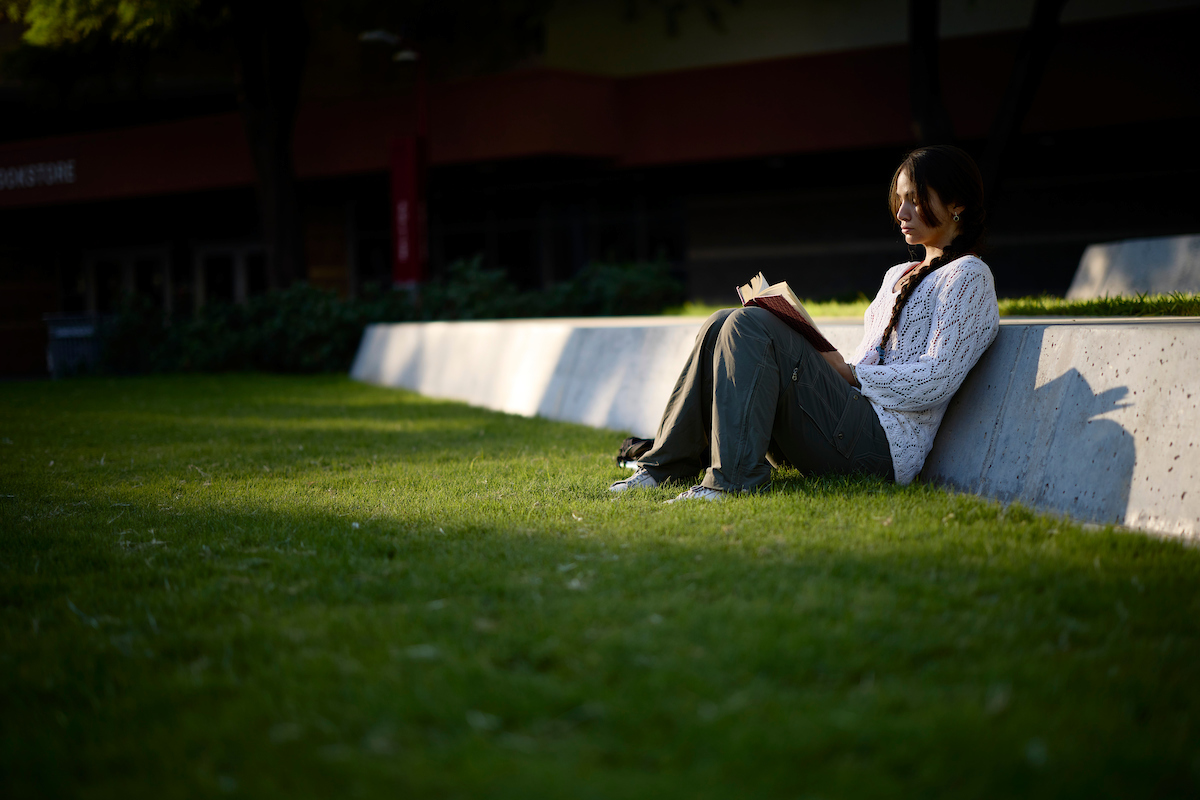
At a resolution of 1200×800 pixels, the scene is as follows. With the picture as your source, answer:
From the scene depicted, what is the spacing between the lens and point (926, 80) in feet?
43.3

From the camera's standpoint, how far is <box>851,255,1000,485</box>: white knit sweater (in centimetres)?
435

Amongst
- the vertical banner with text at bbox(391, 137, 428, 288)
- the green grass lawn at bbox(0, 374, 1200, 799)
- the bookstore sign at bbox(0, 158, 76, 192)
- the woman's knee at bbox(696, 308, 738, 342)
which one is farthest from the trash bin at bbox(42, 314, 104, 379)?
the woman's knee at bbox(696, 308, 738, 342)

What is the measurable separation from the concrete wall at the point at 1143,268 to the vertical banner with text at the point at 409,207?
11.1m

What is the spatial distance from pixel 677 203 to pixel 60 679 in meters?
22.4

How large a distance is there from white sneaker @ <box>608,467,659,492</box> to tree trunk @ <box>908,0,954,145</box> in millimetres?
9923

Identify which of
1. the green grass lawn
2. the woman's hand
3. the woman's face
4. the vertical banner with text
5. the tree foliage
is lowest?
the green grass lawn

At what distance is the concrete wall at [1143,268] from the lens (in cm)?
1096

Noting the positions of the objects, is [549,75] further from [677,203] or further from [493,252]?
[493,252]

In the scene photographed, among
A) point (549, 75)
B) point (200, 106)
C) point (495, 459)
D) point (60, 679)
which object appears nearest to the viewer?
point (60, 679)

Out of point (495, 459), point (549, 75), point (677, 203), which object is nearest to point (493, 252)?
point (677, 203)

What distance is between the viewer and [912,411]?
4.57 metres

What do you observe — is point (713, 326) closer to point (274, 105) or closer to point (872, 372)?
point (872, 372)

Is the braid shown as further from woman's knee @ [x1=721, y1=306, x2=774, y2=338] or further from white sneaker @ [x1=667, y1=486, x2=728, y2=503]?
white sneaker @ [x1=667, y1=486, x2=728, y2=503]

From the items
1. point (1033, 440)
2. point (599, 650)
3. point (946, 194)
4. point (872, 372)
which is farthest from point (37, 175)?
point (599, 650)
